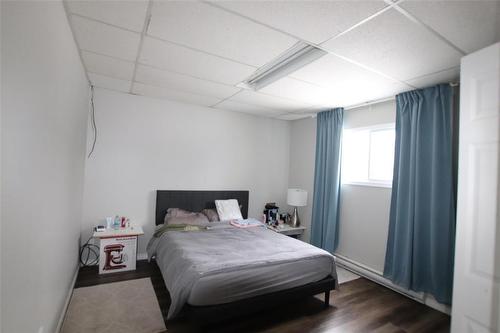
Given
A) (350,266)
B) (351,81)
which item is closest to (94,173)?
(351,81)

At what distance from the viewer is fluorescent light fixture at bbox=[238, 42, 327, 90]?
2.04m

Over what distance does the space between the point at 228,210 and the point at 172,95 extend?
1900mm

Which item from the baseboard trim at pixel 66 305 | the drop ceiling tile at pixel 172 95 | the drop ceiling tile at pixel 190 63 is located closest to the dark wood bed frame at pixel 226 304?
the baseboard trim at pixel 66 305

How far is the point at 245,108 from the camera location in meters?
4.01

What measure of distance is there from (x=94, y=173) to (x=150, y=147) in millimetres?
787

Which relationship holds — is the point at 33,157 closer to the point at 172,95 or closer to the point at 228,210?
the point at 172,95

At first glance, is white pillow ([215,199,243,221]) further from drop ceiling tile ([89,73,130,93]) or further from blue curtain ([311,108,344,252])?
drop ceiling tile ([89,73,130,93])

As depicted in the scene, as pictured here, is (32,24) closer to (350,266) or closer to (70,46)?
(70,46)

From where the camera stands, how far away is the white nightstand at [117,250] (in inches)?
117

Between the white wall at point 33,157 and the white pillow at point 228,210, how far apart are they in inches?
83.9

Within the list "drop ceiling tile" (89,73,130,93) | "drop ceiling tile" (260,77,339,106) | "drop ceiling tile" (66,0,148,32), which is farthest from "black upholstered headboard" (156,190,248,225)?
"drop ceiling tile" (66,0,148,32)

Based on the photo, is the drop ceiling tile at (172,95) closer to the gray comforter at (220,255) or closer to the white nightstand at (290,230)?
the gray comforter at (220,255)

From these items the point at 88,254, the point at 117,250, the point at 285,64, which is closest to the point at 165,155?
the point at 117,250

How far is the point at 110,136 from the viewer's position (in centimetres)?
333
